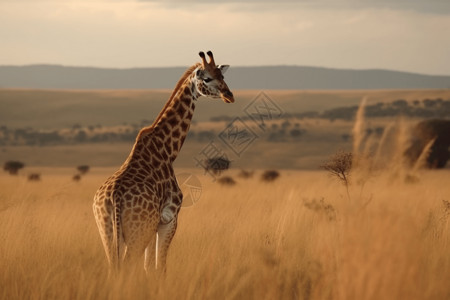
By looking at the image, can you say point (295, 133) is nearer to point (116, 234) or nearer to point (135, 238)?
Answer: point (135, 238)

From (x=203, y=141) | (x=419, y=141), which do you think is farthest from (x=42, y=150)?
(x=419, y=141)

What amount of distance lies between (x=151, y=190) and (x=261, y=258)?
1.36 m

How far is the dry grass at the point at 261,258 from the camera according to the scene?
588 centimetres

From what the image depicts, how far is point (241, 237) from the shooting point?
33.1ft

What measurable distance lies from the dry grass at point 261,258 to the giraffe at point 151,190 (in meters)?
0.31

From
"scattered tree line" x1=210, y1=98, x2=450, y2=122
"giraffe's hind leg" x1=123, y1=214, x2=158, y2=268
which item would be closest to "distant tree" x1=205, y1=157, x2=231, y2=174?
"giraffe's hind leg" x1=123, y1=214, x2=158, y2=268

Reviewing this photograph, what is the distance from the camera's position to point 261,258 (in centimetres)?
779

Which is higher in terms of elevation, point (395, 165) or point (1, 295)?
point (395, 165)

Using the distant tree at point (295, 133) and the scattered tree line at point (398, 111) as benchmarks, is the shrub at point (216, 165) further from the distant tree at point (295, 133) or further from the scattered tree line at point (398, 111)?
the scattered tree line at point (398, 111)

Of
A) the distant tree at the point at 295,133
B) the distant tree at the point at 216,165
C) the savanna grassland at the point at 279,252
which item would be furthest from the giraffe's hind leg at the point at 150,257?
the distant tree at the point at 295,133

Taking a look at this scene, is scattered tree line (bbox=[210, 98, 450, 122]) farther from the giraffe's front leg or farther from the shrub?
the giraffe's front leg

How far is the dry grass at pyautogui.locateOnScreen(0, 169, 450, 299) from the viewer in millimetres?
5875

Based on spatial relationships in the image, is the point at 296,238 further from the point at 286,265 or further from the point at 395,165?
the point at 395,165

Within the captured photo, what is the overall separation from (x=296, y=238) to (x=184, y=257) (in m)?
1.93
